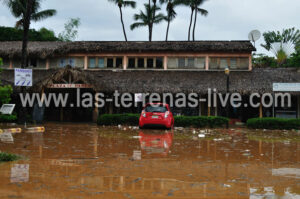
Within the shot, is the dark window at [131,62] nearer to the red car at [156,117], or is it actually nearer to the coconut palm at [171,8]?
the red car at [156,117]

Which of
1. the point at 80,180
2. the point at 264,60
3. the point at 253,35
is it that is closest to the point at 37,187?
the point at 80,180

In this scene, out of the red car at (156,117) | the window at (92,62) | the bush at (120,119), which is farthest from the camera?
the window at (92,62)

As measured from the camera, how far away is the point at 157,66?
2756cm

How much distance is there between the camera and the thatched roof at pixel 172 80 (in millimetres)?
23156

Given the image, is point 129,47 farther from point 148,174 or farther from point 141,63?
point 148,174

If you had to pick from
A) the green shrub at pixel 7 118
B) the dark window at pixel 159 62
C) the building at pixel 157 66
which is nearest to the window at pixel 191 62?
the building at pixel 157 66

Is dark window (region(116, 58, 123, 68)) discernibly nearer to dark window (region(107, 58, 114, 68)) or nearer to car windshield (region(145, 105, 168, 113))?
dark window (region(107, 58, 114, 68))

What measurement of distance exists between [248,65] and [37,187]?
80.6 feet

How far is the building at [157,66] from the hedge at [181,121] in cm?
292

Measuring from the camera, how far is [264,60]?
51.1 meters

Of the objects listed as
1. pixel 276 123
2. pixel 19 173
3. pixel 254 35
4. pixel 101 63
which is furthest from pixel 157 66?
pixel 19 173

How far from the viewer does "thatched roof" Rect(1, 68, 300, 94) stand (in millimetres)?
23156

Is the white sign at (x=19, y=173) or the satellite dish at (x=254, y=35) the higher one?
the satellite dish at (x=254, y=35)

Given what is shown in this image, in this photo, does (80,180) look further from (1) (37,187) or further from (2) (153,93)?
(2) (153,93)
